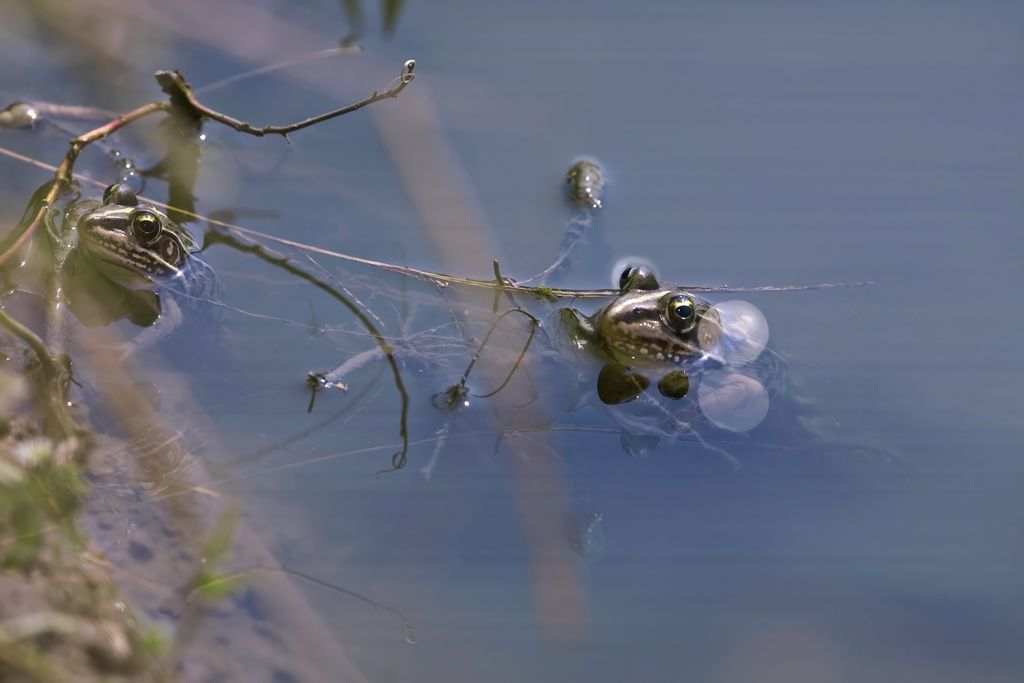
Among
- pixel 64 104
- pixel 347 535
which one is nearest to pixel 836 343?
pixel 347 535

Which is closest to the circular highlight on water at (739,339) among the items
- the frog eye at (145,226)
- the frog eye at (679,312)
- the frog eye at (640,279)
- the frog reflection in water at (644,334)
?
the frog reflection in water at (644,334)

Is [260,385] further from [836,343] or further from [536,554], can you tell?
[836,343]

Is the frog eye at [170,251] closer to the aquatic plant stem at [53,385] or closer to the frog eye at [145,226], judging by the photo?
the frog eye at [145,226]

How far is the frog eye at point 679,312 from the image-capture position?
A: 14.4 feet

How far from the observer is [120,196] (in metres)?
4.57

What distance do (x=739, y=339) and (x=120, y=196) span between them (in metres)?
3.38

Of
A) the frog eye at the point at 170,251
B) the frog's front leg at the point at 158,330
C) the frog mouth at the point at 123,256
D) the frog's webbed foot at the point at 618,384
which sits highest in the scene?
the frog's webbed foot at the point at 618,384

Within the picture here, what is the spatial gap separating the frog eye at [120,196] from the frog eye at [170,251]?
0.27 metres

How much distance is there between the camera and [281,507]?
3.83 m

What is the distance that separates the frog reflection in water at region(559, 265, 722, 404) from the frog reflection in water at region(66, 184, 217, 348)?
6.79ft

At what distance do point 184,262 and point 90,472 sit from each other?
143 centimetres

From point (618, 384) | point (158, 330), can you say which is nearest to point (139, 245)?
point (158, 330)

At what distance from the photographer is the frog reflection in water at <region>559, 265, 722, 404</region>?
14.6ft

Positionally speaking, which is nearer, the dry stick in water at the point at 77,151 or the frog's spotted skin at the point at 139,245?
the dry stick in water at the point at 77,151
